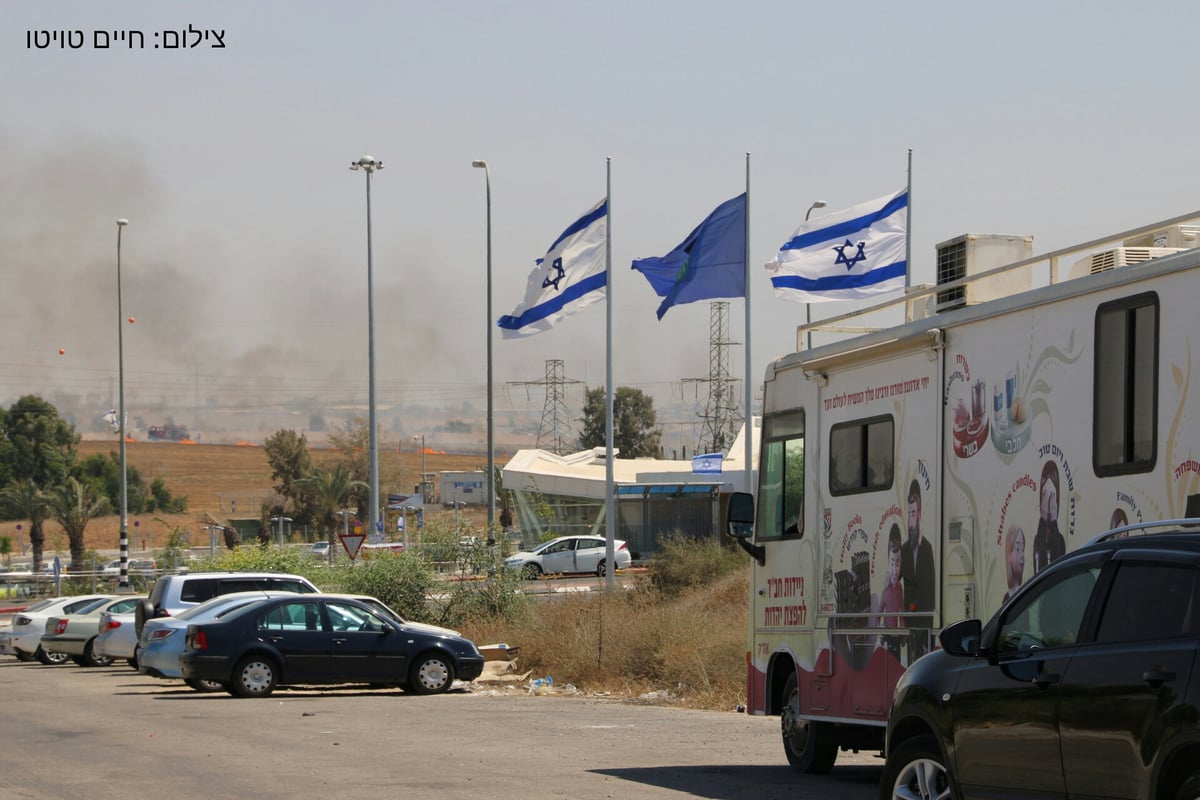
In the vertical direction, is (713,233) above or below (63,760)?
above

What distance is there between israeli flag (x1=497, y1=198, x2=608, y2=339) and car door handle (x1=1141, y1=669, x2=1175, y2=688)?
26.4 metres

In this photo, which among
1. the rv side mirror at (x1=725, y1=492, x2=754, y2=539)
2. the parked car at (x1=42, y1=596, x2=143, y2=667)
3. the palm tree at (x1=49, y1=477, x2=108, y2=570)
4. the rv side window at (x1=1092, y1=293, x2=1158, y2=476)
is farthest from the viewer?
the palm tree at (x1=49, y1=477, x2=108, y2=570)

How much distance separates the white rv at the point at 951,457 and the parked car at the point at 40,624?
861 inches

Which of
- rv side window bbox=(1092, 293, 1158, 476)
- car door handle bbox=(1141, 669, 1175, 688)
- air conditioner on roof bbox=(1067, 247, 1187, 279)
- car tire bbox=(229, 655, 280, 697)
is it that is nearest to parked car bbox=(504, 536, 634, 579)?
car tire bbox=(229, 655, 280, 697)

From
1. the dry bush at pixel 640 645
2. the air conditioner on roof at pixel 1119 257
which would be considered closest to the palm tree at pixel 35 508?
the dry bush at pixel 640 645

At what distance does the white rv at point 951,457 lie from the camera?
8578 millimetres

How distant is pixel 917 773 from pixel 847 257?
64.1 ft

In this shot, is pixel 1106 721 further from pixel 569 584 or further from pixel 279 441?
pixel 279 441

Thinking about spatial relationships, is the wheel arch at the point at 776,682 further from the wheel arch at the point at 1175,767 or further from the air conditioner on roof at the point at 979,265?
the wheel arch at the point at 1175,767

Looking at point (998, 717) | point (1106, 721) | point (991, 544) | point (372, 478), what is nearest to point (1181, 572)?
point (1106, 721)

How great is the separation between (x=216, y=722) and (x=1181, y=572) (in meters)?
13.0

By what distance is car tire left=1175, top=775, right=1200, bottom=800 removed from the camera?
5676mm

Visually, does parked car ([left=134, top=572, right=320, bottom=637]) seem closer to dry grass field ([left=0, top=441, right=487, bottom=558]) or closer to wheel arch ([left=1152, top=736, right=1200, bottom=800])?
wheel arch ([left=1152, top=736, right=1200, bottom=800])

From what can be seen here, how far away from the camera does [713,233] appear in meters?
29.8
